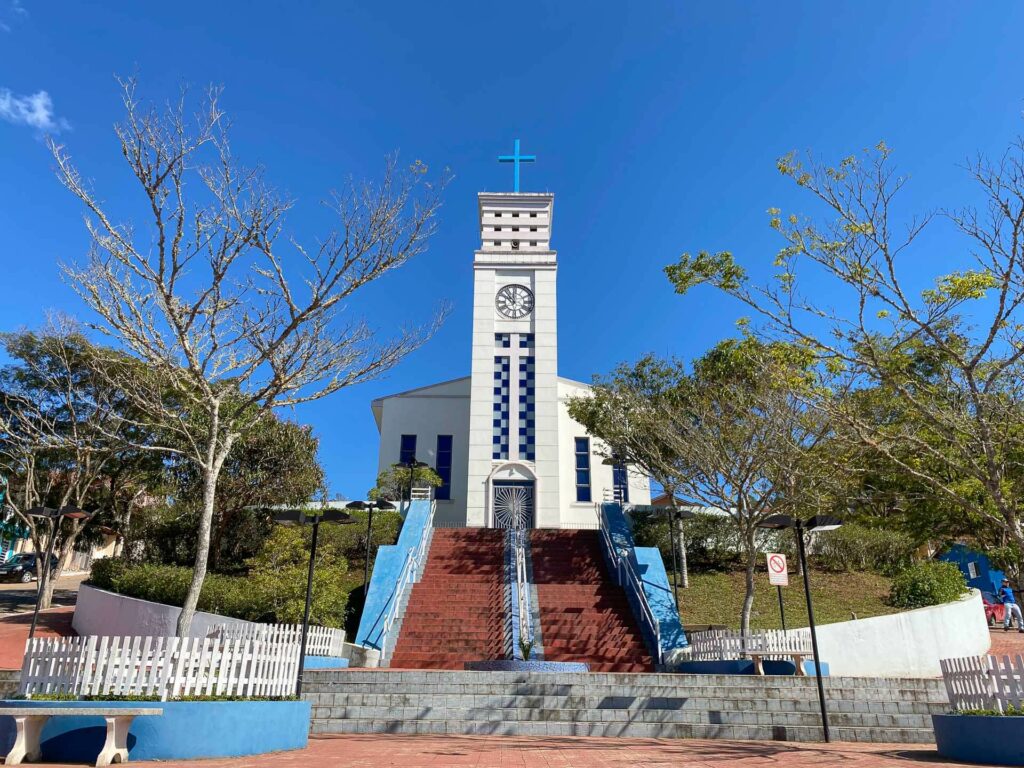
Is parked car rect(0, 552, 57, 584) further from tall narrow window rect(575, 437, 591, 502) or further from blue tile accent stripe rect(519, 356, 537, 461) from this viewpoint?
tall narrow window rect(575, 437, 591, 502)

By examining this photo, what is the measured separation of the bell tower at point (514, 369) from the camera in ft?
85.4

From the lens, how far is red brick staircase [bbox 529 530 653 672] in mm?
13178

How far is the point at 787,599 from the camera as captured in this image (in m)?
17.5

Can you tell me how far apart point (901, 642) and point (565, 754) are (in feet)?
32.7

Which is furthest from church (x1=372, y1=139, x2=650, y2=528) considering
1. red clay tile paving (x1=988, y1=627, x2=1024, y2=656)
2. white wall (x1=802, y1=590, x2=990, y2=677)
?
red clay tile paving (x1=988, y1=627, x2=1024, y2=656)

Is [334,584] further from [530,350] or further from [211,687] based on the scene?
[530,350]

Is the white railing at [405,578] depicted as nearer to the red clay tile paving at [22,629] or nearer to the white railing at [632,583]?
the white railing at [632,583]

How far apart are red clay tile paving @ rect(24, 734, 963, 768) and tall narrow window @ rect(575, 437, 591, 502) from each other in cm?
1951

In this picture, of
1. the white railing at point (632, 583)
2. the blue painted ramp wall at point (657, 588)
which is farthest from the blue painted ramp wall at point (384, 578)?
the blue painted ramp wall at point (657, 588)

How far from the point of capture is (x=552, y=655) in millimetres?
13156

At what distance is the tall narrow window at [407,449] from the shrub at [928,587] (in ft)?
62.9

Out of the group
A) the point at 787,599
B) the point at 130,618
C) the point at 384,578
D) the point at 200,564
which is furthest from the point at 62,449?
the point at 787,599

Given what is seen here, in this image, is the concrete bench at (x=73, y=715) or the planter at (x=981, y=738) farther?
the planter at (x=981, y=738)

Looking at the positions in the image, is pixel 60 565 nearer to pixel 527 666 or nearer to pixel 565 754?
pixel 527 666
